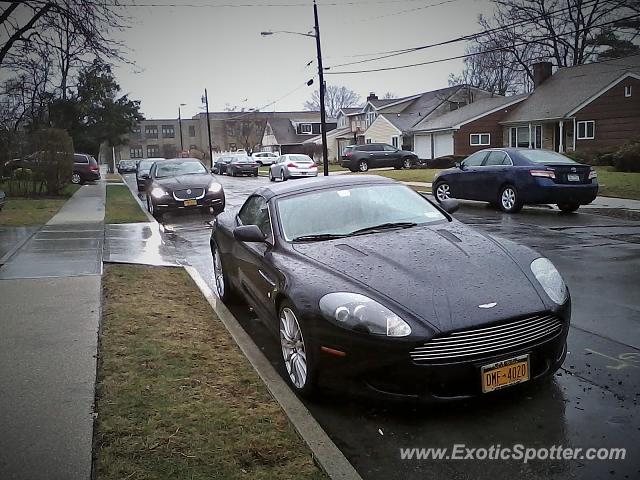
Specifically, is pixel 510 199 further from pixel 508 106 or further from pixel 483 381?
pixel 508 106

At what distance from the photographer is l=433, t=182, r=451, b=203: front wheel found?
15883 mm

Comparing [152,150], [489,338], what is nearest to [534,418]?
[489,338]

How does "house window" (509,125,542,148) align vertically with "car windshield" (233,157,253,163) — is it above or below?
above

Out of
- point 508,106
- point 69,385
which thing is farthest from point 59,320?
point 508,106

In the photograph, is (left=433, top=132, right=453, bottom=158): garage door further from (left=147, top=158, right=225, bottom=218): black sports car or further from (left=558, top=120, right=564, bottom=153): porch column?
(left=147, top=158, right=225, bottom=218): black sports car

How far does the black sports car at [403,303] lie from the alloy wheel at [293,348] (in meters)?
0.01

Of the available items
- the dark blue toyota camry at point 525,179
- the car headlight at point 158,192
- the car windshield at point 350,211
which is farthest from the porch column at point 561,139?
the car windshield at point 350,211

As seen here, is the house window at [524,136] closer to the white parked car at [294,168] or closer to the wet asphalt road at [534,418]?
the white parked car at [294,168]

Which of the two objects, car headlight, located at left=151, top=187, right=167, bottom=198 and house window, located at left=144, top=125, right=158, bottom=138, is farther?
house window, located at left=144, top=125, right=158, bottom=138

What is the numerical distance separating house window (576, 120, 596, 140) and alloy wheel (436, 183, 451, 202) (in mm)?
23960

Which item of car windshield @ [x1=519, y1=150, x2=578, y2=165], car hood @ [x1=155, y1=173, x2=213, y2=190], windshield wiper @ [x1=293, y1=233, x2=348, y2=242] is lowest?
windshield wiper @ [x1=293, y1=233, x2=348, y2=242]

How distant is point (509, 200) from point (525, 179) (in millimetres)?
726

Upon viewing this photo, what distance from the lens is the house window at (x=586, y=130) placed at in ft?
117

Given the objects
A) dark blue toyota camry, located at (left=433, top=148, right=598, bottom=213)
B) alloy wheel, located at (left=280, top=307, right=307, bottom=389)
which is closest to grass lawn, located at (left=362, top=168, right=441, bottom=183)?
dark blue toyota camry, located at (left=433, top=148, right=598, bottom=213)
